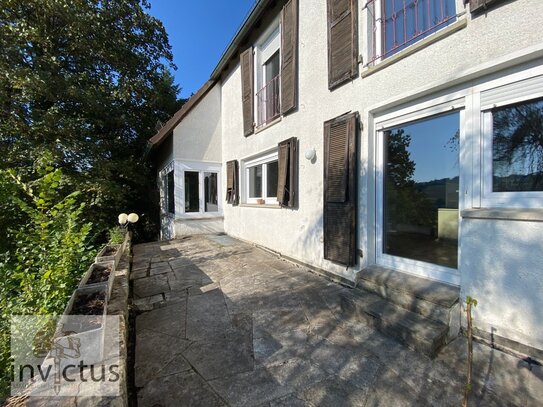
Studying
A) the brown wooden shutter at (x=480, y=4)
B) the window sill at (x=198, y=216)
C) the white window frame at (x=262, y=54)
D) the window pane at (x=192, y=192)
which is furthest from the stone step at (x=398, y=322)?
the window pane at (x=192, y=192)

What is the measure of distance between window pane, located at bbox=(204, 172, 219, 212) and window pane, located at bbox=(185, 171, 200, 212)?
11.7 inches

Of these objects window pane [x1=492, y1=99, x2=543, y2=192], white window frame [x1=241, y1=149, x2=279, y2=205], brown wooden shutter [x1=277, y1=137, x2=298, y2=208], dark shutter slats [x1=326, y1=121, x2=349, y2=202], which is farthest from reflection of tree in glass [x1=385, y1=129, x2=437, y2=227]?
white window frame [x1=241, y1=149, x2=279, y2=205]

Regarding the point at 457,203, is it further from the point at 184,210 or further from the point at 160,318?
the point at 184,210

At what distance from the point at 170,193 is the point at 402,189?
8.08 metres

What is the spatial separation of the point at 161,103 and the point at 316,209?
1063cm

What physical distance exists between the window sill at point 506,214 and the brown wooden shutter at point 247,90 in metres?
5.22

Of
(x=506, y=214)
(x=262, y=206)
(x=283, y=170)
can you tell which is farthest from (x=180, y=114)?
(x=506, y=214)

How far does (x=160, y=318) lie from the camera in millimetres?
2920

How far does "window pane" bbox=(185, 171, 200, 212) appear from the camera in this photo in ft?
27.7

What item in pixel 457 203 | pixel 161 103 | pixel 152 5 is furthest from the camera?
pixel 161 103

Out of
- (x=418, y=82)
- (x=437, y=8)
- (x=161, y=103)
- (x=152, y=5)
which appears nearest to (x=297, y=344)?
(x=418, y=82)

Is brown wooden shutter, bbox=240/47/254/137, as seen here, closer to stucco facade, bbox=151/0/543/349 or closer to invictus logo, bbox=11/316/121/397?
stucco facade, bbox=151/0/543/349

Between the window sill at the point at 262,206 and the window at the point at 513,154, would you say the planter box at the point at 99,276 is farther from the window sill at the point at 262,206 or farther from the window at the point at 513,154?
the window at the point at 513,154

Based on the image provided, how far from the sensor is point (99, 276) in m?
2.99
